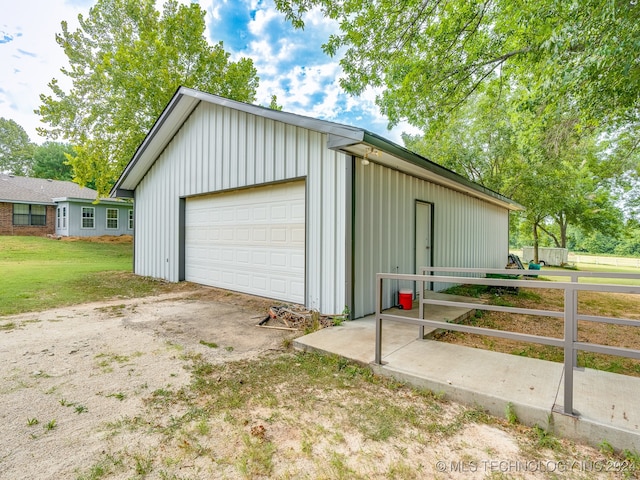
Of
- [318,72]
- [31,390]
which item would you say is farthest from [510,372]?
[318,72]

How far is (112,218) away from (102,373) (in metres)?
22.1

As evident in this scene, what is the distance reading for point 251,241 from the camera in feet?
22.4

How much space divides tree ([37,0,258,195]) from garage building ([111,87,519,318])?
5900mm

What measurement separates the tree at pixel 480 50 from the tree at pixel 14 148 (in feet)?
140

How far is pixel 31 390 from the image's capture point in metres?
2.79

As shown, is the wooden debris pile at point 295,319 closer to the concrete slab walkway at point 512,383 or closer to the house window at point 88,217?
the concrete slab walkway at point 512,383

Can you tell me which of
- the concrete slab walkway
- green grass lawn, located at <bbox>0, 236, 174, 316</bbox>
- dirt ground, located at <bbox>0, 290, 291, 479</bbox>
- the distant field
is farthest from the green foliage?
the distant field

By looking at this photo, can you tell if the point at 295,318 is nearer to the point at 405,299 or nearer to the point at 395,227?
the point at 405,299

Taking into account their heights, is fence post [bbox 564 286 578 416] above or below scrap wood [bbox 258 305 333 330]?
above

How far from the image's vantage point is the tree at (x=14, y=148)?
1304 inches

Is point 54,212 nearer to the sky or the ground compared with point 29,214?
nearer to the sky

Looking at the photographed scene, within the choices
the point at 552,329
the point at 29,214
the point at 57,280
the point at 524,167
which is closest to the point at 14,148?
the point at 29,214

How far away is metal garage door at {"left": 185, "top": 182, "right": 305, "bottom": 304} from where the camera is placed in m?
5.97

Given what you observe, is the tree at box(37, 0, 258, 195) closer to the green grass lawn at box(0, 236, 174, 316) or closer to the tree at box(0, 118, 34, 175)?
the green grass lawn at box(0, 236, 174, 316)
